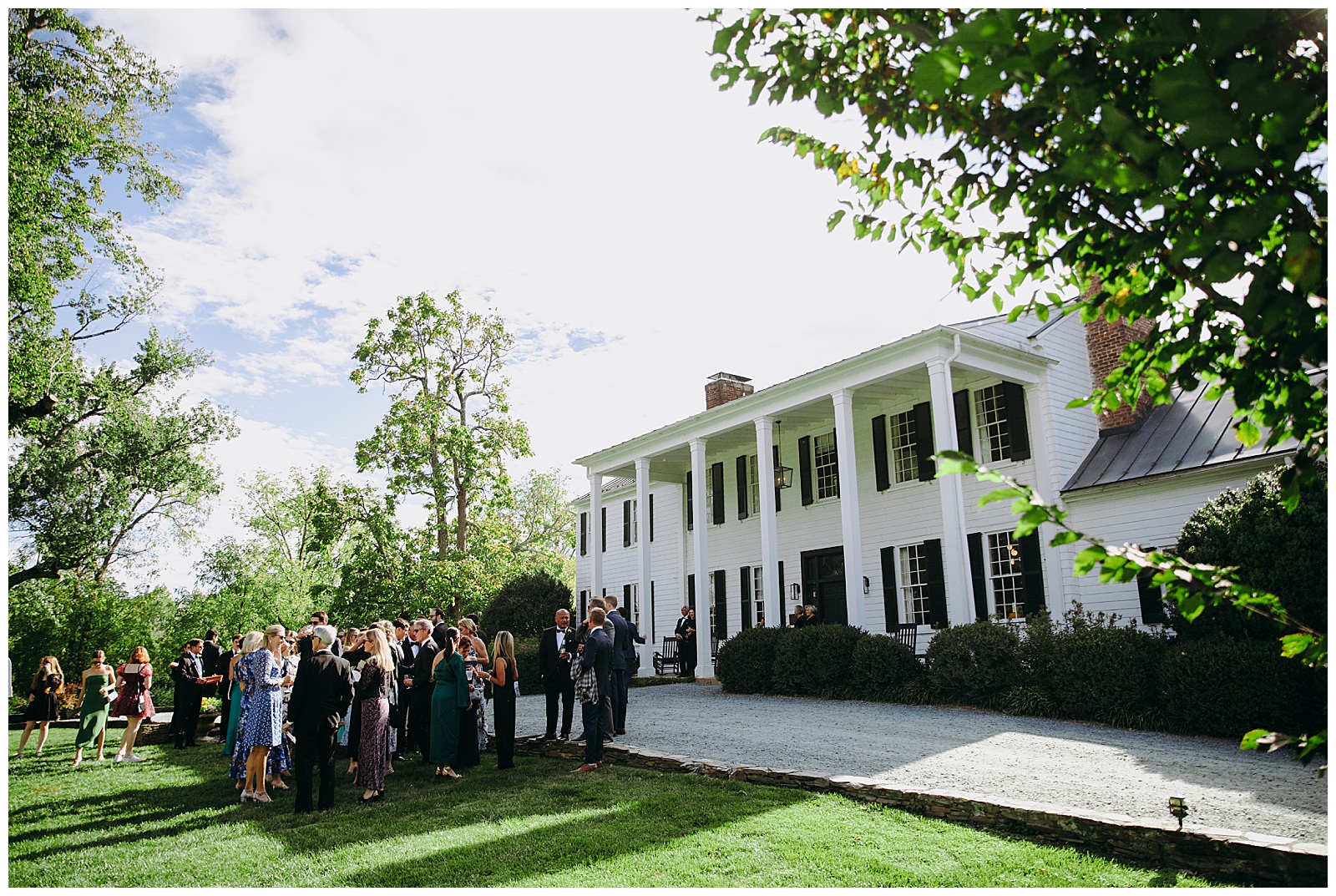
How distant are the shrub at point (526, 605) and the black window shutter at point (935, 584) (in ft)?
30.4

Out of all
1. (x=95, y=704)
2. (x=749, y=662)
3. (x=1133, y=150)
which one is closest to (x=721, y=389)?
(x=749, y=662)

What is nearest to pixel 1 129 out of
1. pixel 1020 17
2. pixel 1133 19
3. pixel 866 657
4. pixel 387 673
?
pixel 1020 17

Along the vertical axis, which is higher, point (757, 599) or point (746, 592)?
point (746, 592)

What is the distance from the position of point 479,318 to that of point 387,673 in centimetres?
1873

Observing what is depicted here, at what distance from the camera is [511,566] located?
26.3 metres

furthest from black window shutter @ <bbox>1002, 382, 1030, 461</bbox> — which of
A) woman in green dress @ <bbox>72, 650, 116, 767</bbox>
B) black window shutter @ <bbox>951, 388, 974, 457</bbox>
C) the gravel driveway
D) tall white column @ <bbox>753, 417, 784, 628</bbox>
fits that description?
woman in green dress @ <bbox>72, 650, 116, 767</bbox>

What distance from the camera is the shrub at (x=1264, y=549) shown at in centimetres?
951

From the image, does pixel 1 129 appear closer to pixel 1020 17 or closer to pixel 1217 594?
pixel 1020 17

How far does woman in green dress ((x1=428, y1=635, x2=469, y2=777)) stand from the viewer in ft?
31.7

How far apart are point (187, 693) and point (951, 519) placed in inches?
555

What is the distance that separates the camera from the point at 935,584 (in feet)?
56.7

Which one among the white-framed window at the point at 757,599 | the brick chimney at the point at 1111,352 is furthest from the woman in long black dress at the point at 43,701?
the brick chimney at the point at 1111,352

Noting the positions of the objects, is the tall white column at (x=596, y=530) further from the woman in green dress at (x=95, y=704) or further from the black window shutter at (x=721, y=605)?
the woman in green dress at (x=95, y=704)

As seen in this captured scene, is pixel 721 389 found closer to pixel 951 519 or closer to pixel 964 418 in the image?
pixel 964 418
